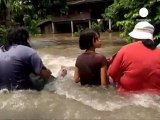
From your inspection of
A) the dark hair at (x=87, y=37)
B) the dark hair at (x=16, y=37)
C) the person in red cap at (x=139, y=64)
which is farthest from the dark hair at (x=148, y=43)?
the dark hair at (x=16, y=37)

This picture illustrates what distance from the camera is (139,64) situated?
520cm

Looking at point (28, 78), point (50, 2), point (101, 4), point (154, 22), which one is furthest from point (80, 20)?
point (28, 78)

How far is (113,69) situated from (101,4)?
34013 mm

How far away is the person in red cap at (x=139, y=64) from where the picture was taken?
5.19 m

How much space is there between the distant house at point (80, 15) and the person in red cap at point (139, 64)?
3198 centimetres

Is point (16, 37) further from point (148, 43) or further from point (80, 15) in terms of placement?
point (80, 15)

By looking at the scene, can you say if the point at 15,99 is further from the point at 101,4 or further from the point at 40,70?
the point at 101,4

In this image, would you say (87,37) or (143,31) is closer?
(143,31)

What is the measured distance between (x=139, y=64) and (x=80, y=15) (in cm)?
3528

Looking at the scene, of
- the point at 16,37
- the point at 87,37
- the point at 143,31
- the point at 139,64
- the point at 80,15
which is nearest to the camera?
the point at 139,64

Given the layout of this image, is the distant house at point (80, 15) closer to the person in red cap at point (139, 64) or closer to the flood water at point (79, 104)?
the flood water at point (79, 104)

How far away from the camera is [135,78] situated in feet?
17.3

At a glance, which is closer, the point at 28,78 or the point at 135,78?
the point at 135,78

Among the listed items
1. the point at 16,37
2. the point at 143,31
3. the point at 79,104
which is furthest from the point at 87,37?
the point at 16,37
